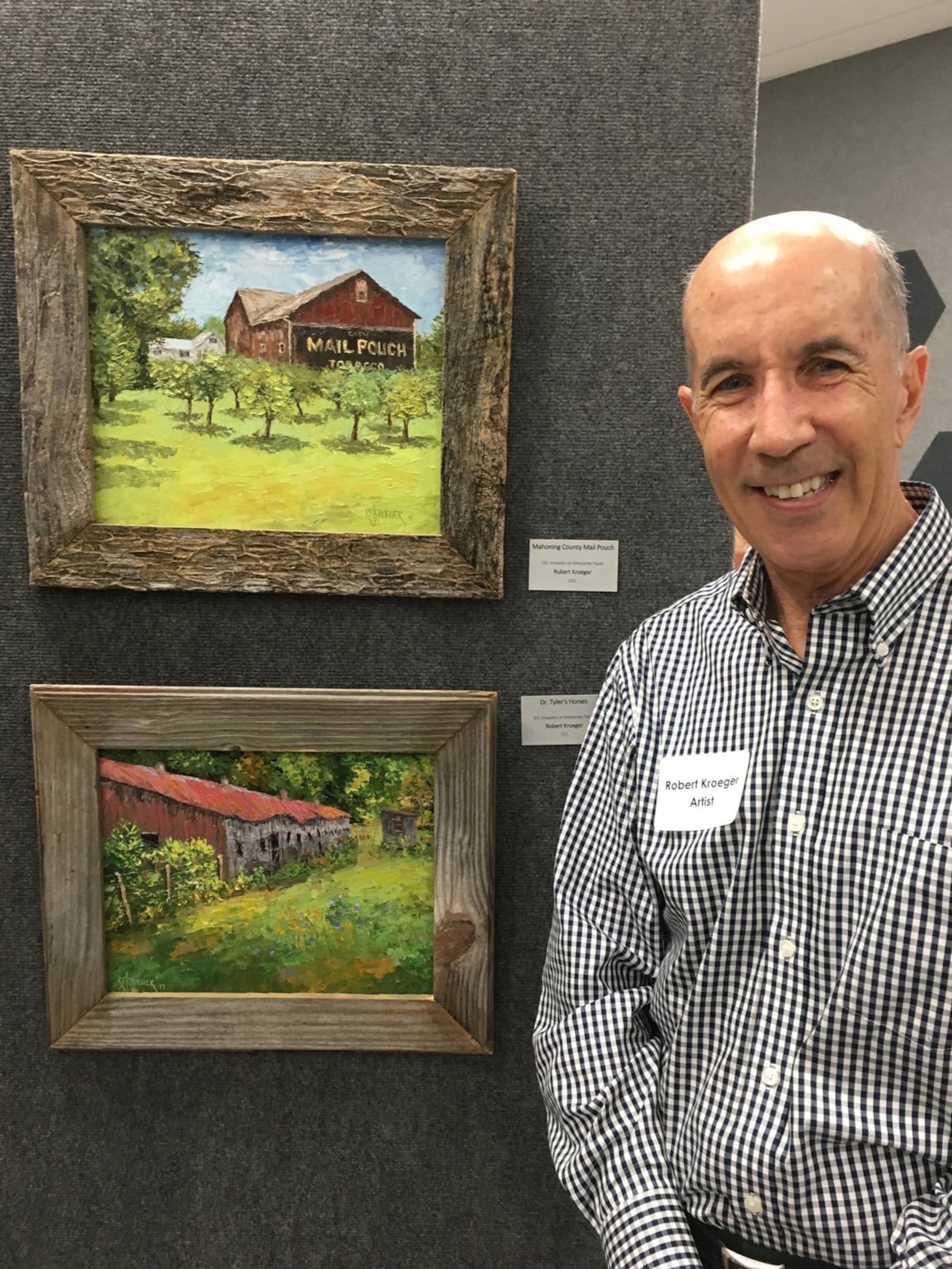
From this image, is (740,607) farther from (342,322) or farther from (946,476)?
(946,476)

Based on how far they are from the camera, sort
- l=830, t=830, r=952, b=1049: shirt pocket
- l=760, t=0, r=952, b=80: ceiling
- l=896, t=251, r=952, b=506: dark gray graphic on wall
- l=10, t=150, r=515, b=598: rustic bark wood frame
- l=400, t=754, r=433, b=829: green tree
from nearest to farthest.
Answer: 1. l=830, t=830, r=952, b=1049: shirt pocket
2. l=10, t=150, r=515, b=598: rustic bark wood frame
3. l=400, t=754, r=433, b=829: green tree
4. l=760, t=0, r=952, b=80: ceiling
5. l=896, t=251, r=952, b=506: dark gray graphic on wall

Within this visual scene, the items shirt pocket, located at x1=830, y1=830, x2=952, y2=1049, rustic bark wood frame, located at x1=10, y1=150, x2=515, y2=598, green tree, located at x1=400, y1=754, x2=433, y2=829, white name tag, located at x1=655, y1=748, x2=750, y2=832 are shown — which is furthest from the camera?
green tree, located at x1=400, y1=754, x2=433, y2=829

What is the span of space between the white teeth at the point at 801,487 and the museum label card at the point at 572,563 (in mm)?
389

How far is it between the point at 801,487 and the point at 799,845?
0.33 metres

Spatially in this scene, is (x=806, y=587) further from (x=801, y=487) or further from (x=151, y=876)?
(x=151, y=876)

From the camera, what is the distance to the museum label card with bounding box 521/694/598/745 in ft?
3.91

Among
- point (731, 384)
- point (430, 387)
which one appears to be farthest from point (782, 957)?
point (430, 387)

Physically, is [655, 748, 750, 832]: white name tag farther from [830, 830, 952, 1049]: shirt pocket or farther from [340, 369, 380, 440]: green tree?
[340, 369, 380, 440]: green tree

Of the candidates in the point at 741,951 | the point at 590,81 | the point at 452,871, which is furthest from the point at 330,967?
the point at 590,81

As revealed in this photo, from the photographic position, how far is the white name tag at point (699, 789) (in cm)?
84

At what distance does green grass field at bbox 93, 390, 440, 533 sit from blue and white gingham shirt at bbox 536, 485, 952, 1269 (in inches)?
16.9

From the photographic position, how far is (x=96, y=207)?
107 cm

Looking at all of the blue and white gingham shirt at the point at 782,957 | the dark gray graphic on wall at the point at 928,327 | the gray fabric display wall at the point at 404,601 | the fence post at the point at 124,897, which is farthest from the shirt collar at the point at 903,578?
the dark gray graphic on wall at the point at 928,327

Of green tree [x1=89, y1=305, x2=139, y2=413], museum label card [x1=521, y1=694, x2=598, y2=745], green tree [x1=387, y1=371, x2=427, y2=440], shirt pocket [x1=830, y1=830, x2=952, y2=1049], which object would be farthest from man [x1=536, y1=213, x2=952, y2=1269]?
green tree [x1=89, y1=305, x2=139, y2=413]
